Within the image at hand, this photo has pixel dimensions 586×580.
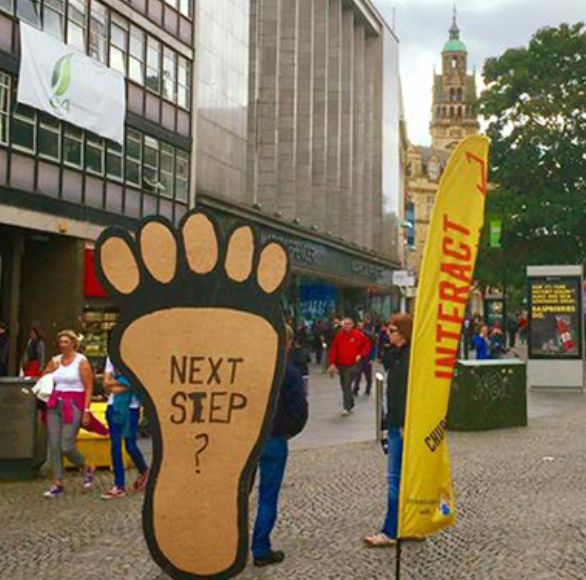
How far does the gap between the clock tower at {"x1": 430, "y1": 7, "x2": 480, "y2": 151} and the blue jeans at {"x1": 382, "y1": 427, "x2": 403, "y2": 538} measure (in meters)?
161

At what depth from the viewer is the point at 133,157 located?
92.8 ft

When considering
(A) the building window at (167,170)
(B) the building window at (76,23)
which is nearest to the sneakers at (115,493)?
(B) the building window at (76,23)

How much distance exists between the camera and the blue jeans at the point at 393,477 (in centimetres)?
711

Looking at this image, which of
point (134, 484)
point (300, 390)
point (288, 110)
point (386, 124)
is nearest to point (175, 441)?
point (300, 390)

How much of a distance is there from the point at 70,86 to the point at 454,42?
537 feet

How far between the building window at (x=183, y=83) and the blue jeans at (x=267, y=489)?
83.9ft

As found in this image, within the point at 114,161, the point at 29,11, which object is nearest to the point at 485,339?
the point at 114,161

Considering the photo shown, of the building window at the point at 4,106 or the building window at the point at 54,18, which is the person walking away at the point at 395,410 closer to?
the building window at the point at 4,106

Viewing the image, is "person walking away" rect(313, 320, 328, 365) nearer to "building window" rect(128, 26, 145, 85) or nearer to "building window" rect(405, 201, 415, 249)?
"building window" rect(128, 26, 145, 85)

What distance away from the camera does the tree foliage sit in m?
37.6

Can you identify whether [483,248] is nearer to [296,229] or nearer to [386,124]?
[296,229]

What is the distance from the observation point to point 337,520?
826 centimetres

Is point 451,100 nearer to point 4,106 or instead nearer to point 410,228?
point 410,228

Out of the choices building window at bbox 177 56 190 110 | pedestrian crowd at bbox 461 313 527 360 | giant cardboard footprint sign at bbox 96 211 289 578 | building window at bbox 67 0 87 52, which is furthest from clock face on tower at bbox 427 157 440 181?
giant cardboard footprint sign at bbox 96 211 289 578
